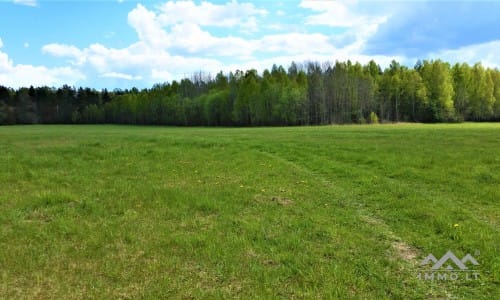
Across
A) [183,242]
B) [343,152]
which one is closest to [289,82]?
[343,152]

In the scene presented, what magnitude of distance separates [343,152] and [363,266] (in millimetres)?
13662

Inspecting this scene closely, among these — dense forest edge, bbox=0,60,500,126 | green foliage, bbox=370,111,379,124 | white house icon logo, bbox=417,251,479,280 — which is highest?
dense forest edge, bbox=0,60,500,126

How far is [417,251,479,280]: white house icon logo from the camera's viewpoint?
5.45 metres

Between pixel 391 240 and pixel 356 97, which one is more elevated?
pixel 356 97

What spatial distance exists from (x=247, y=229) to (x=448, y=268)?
3807 millimetres

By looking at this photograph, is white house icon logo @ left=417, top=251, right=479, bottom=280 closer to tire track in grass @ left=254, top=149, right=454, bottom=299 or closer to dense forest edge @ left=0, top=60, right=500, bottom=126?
tire track in grass @ left=254, top=149, right=454, bottom=299

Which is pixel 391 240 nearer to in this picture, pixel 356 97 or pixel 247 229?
pixel 247 229

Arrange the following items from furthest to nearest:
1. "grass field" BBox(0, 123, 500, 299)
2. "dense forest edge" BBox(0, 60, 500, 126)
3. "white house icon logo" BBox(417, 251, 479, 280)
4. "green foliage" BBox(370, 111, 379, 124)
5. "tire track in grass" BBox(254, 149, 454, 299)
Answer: "dense forest edge" BBox(0, 60, 500, 126), "green foliage" BBox(370, 111, 379, 124), "white house icon logo" BBox(417, 251, 479, 280), "grass field" BBox(0, 123, 500, 299), "tire track in grass" BBox(254, 149, 454, 299)

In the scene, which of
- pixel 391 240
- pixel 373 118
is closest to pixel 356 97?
pixel 373 118

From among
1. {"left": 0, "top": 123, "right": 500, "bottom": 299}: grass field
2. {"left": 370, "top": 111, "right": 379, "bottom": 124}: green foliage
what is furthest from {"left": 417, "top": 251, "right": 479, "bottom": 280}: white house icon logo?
{"left": 370, "top": 111, "right": 379, "bottom": 124}: green foliage

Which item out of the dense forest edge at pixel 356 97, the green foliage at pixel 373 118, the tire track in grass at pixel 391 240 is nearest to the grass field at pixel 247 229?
the tire track in grass at pixel 391 240

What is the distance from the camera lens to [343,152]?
18953 millimetres

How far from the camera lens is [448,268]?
5738 mm

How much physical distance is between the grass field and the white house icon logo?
11 cm
